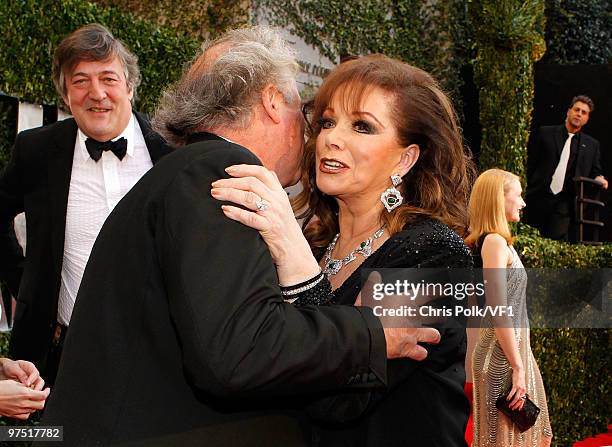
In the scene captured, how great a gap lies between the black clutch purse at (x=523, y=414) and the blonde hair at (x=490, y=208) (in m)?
0.97

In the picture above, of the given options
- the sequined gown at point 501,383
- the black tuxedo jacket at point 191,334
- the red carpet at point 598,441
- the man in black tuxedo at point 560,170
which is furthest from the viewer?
the man in black tuxedo at point 560,170

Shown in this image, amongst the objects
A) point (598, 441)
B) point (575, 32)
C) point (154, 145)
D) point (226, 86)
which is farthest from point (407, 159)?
point (575, 32)

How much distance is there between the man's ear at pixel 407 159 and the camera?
250 centimetres

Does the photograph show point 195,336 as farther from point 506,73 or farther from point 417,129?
point 506,73

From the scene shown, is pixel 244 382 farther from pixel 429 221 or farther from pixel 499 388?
pixel 499 388

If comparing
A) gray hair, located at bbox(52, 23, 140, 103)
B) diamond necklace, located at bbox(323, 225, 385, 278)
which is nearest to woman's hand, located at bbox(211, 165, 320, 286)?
diamond necklace, located at bbox(323, 225, 385, 278)

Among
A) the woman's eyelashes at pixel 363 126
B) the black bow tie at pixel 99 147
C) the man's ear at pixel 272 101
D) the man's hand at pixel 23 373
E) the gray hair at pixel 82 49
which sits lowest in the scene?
the man's hand at pixel 23 373

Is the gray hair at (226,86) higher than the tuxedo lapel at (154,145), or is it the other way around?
the gray hair at (226,86)

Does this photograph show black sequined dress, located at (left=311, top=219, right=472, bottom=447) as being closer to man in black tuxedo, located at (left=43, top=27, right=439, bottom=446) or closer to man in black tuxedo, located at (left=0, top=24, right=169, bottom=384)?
man in black tuxedo, located at (left=43, top=27, right=439, bottom=446)

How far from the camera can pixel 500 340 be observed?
5281mm

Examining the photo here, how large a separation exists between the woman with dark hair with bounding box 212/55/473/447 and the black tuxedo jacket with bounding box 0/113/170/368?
4.81ft

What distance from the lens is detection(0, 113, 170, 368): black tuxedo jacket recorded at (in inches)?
146

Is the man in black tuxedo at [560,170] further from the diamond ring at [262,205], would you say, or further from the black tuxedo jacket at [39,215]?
the diamond ring at [262,205]

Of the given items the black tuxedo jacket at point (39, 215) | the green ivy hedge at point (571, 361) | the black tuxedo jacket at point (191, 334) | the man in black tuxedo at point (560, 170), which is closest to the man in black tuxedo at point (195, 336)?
the black tuxedo jacket at point (191, 334)
